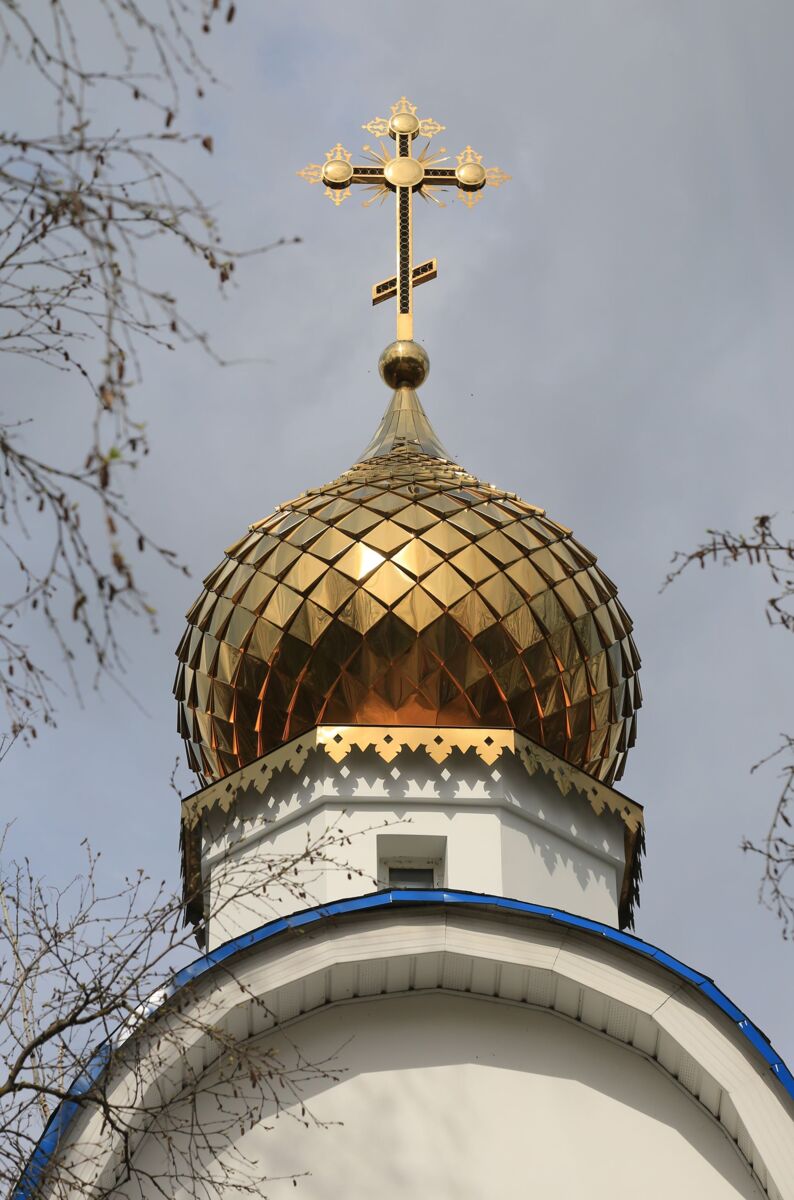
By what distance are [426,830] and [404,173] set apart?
17.1 ft

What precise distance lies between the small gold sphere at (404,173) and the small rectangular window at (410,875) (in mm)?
5164

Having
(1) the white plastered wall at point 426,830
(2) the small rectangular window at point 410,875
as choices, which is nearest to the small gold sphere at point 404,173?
(1) the white plastered wall at point 426,830

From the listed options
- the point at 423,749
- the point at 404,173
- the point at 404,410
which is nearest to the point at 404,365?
the point at 404,410

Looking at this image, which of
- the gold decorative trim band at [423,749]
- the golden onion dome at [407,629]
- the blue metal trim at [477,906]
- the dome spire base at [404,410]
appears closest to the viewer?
the blue metal trim at [477,906]

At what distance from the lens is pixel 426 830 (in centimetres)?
991

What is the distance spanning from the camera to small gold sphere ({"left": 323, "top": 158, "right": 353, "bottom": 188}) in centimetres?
1340

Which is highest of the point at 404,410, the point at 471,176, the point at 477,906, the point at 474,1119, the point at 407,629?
the point at 471,176

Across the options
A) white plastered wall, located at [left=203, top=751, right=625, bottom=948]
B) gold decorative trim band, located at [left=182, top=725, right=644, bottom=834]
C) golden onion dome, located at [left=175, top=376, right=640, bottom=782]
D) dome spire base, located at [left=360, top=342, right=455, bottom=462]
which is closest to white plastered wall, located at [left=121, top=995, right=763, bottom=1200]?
white plastered wall, located at [left=203, top=751, right=625, bottom=948]

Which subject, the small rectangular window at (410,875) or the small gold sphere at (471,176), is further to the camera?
the small gold sphere at (471,176)

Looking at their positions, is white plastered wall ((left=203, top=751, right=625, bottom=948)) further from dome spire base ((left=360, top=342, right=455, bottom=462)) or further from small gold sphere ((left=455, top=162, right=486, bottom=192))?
small gold sphere ((left=455, top=162, right=486, bottom=192))

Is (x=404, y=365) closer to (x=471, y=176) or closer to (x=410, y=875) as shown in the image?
(x=471, y=176)

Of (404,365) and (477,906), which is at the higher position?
(404,365)

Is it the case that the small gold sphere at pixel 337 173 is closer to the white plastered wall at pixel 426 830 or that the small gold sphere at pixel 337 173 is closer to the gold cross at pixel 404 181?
the gold cross at pixel 404 181

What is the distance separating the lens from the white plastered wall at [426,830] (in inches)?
387
